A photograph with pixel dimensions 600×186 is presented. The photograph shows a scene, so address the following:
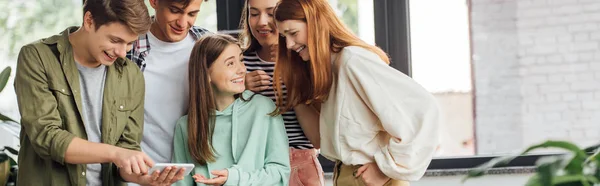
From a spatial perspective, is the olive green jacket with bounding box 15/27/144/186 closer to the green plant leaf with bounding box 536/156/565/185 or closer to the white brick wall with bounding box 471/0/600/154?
the green plant leaf with bounding box 536/156/565/185

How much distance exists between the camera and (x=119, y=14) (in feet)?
7.87

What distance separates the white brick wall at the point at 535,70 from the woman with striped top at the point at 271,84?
1436 mm

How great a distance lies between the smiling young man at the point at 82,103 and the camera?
2.34 metres

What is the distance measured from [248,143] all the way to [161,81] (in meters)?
0.34

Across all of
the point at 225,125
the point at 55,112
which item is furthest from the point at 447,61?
the point at 55,112

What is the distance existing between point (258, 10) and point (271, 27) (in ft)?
0.21

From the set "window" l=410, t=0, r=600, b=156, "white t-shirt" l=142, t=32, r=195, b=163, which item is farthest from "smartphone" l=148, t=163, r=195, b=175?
"window" l=410, t=0, r=600, b=156

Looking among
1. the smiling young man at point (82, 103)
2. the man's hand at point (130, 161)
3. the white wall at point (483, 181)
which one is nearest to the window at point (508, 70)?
the white wall at point (483, 181)

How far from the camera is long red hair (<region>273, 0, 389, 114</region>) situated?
251 cm

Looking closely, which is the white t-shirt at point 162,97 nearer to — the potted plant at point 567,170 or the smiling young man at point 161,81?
the smiling young man at point 161,81

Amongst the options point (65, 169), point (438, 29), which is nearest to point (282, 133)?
point (65, 169)

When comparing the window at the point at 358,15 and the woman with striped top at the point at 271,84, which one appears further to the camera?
the window at the point at 358,15

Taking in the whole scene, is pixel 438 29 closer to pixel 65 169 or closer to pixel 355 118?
pixel 355 118

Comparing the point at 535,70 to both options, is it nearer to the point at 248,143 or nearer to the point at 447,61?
the point at 447,61
